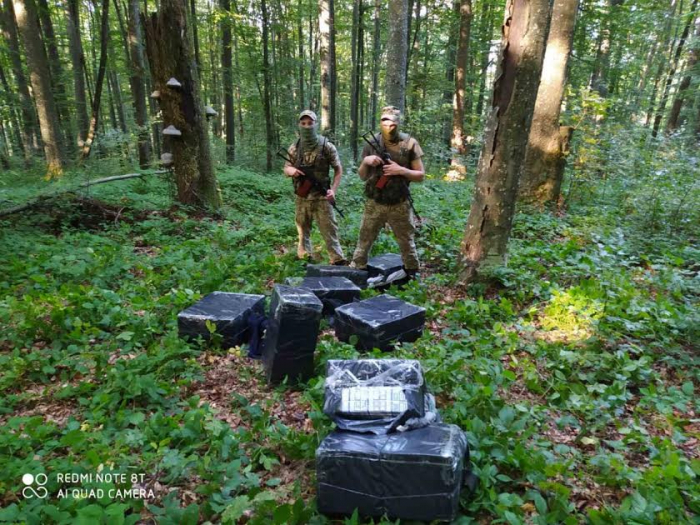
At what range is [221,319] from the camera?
13.5 ft

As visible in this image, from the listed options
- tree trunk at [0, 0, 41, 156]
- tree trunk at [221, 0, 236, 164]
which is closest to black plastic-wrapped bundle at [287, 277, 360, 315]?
tree trunk at [221, 0, 236, 164]

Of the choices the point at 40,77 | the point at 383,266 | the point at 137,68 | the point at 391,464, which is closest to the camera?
the point at 391,464

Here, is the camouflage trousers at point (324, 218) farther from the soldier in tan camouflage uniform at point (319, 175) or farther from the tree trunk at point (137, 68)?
the tree trunk at point (137, 68)

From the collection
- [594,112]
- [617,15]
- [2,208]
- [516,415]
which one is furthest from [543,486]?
[617,15]

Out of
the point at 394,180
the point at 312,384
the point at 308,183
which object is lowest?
the point at 312,384

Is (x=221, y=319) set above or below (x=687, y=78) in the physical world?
below

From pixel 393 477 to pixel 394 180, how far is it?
4005mm

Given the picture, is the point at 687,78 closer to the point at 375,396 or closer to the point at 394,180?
the point at 394,180

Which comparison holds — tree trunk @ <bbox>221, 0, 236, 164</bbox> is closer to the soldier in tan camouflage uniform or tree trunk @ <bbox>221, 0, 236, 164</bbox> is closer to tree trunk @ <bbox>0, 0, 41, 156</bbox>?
tree trunk @ <bbox>0, 0, 41, 156</bbox>

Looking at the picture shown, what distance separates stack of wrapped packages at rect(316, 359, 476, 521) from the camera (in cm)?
219

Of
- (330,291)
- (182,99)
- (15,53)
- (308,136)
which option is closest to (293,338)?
(330,291)

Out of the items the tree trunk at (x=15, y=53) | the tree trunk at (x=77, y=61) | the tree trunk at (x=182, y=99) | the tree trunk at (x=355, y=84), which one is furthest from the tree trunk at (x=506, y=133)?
the tree trunk at (x=15, y=53)

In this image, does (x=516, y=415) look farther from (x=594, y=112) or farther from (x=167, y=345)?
(x=594, y=112)

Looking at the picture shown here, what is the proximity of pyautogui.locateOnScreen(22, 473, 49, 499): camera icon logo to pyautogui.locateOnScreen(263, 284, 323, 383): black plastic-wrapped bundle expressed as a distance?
1.71 meters
